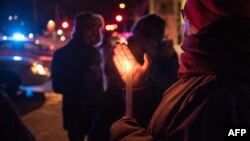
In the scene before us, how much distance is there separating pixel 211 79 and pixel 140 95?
84 centimetres

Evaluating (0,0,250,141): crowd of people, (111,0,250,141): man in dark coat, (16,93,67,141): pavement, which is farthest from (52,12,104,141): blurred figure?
(111,0,250,141): man in dark coat

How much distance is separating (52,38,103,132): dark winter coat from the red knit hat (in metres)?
2.93

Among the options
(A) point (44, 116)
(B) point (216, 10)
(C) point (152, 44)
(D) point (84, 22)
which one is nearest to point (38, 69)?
(A) point (44, 116)

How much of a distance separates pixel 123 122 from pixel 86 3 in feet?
9.94

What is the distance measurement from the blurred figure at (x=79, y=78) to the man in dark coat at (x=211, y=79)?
9.30ft

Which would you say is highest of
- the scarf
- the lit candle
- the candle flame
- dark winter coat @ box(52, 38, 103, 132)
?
the scarf

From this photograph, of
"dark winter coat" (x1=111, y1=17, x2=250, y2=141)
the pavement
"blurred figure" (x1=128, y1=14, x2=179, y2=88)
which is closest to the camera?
"dark winter coat" (x1=111, y1=17, x2=250, y2=141)

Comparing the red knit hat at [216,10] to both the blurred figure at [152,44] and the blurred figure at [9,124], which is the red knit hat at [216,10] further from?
the blurred figure at [152,44]

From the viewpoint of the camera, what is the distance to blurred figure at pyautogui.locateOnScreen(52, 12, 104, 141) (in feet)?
14.8

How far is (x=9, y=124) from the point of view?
2154mm

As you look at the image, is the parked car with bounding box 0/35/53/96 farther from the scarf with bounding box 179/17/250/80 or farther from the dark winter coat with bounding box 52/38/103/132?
the scarf with bounding box 179/17/250/80

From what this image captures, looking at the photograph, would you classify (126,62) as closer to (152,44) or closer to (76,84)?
(152,44)

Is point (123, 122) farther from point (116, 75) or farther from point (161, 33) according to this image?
point (161, 33)

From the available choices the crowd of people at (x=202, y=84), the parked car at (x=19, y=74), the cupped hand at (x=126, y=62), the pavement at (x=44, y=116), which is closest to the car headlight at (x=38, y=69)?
the parked car at (x=19, y=74)
